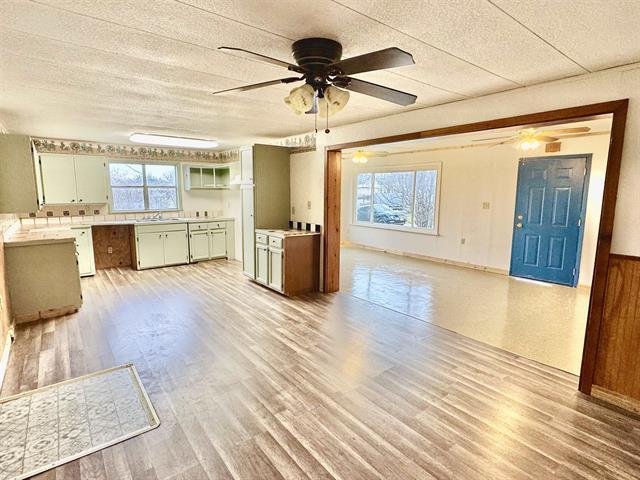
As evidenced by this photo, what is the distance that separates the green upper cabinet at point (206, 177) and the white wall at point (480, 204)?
3792 mm

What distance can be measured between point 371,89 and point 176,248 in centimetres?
543

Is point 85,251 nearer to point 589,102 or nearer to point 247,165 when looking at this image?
point 247,165

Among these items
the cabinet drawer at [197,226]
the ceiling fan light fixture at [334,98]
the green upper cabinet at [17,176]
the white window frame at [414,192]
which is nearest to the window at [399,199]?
the white window frame at [414,192]

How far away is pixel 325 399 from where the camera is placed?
2363mm

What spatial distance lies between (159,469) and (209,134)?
4565 millimetres

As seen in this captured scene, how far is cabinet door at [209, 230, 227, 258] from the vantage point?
22.4 feet

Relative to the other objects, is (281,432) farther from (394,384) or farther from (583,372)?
(583,372)

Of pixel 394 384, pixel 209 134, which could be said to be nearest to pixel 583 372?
pixel 394 384

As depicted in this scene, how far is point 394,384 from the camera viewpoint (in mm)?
2551

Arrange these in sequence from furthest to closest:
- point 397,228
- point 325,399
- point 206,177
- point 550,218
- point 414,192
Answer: point 397,228
point 414,192
point 206,177
point 550,218
point 325,399

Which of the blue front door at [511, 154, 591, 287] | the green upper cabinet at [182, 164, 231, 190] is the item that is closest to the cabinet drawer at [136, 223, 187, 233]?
the green upper cabinet at [182, 164, 231, 190]

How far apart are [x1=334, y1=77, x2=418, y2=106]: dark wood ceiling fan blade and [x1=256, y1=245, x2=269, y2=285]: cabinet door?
3179 mm

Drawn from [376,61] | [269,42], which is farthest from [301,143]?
[376,61]

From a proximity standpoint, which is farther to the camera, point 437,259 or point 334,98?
point 437,259
